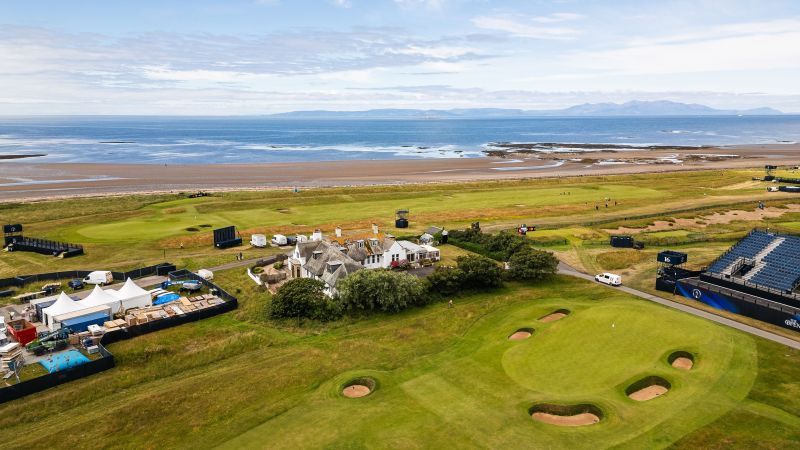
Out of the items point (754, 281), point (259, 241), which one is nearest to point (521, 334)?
point (754, 281)

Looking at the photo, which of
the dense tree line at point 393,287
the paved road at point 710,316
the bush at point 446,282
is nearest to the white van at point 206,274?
the dense tree line at point 393,287

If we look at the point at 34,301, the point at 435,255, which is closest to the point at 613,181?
the point at 435,255

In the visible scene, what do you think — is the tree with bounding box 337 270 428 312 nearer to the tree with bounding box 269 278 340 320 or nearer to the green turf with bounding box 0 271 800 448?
the tree with bounding box 269 278 340 320

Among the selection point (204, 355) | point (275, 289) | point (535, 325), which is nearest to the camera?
point (204, 355)

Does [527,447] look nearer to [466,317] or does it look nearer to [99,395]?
[466,317]

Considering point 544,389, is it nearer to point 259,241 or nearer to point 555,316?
point 555,316

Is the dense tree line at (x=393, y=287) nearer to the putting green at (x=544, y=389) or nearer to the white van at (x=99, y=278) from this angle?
the putting green at (x=544, y=389)
